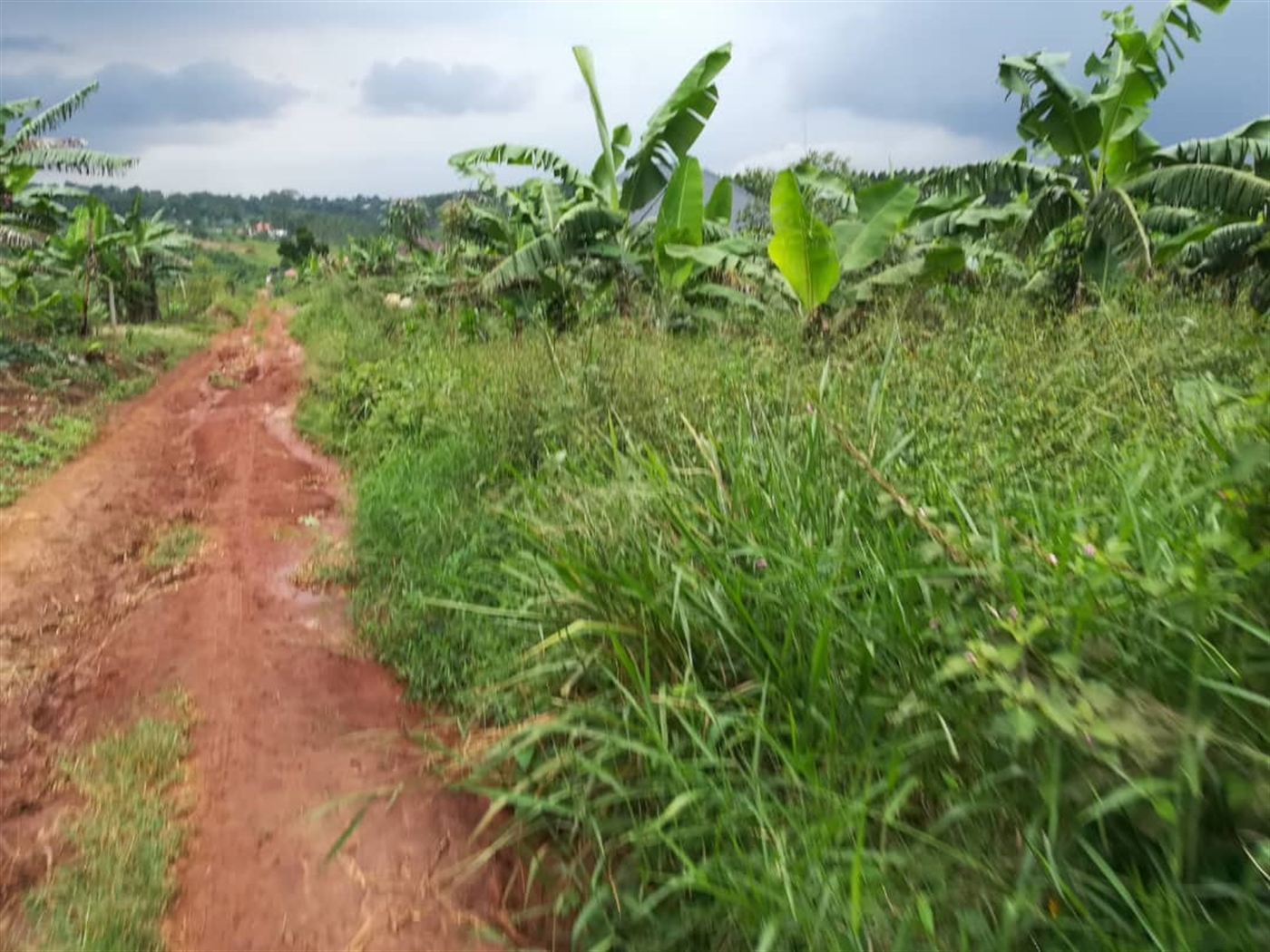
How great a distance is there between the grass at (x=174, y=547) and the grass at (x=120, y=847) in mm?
1585

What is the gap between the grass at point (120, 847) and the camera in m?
2.05

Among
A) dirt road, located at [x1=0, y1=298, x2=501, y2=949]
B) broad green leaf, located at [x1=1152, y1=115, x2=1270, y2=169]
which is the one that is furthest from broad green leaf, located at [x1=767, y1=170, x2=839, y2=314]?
dirt road, located at [x1=0, y1=298, x2=501, y2=949]

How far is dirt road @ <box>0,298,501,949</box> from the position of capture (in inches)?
86.7

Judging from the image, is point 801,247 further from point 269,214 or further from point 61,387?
point 269,214

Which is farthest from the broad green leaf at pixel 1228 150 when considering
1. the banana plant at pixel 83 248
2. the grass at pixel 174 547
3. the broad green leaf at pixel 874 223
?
the banana plant at pixel 83 248

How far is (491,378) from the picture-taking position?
5238mm

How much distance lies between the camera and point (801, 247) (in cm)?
607

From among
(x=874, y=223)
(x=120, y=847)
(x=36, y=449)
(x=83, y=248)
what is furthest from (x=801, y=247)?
(x=83, y=248)

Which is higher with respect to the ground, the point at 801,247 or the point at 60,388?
the point at 801,247

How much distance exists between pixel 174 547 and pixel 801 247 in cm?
467

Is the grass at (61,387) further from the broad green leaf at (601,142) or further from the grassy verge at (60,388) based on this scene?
the broad green leaf at (601,142)

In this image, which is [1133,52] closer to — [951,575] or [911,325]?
[911,325]

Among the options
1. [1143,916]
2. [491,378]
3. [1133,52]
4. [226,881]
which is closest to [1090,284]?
[1133,52]

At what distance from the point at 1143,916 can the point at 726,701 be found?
3.46 ft
